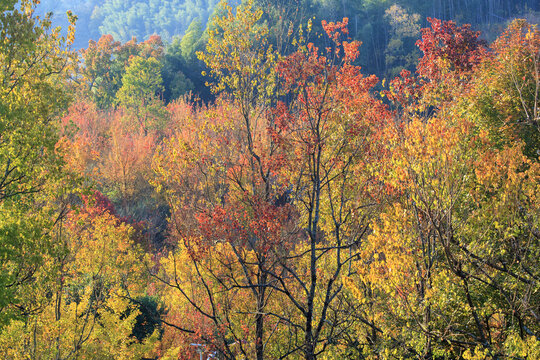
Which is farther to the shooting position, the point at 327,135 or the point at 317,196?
the point at 327,135

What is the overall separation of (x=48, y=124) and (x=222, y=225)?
15.6 ft

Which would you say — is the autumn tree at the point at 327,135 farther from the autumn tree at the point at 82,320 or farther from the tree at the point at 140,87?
the tree at the point at 140,87

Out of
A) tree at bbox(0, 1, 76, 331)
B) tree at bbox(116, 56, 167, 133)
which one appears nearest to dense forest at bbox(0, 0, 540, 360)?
tree at bbox(0, 1, 76, 331)

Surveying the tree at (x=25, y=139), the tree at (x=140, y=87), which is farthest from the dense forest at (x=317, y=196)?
the tree at (x=140, y=87)

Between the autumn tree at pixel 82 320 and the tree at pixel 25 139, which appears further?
the autumn tree at pixel 82 320

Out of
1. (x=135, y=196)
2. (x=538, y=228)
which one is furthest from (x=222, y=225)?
(x=135, y=196)

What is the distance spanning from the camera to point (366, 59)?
6606 cm

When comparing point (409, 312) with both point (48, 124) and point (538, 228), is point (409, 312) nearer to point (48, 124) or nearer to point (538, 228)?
point (538, 228)

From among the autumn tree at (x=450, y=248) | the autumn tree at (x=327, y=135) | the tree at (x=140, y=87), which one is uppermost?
the tree at (x=140, y=87)

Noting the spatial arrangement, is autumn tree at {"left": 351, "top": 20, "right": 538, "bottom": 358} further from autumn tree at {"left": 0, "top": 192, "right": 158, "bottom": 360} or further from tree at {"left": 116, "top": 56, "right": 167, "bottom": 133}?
tree at {"left": 116, "top": 56, "right": 167, "bottom": 133}

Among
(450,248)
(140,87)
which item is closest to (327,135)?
(450,248)

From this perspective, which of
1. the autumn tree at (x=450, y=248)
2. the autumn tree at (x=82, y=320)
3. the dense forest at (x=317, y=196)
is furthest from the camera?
the autumn tree at (x=82, y=320)

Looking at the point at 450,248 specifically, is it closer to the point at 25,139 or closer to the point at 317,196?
the point at 317,196

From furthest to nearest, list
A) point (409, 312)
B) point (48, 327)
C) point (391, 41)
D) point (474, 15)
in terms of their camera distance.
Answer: point (474, 15) → point (391, 41) → point (48, 327) → point (409, 312)
